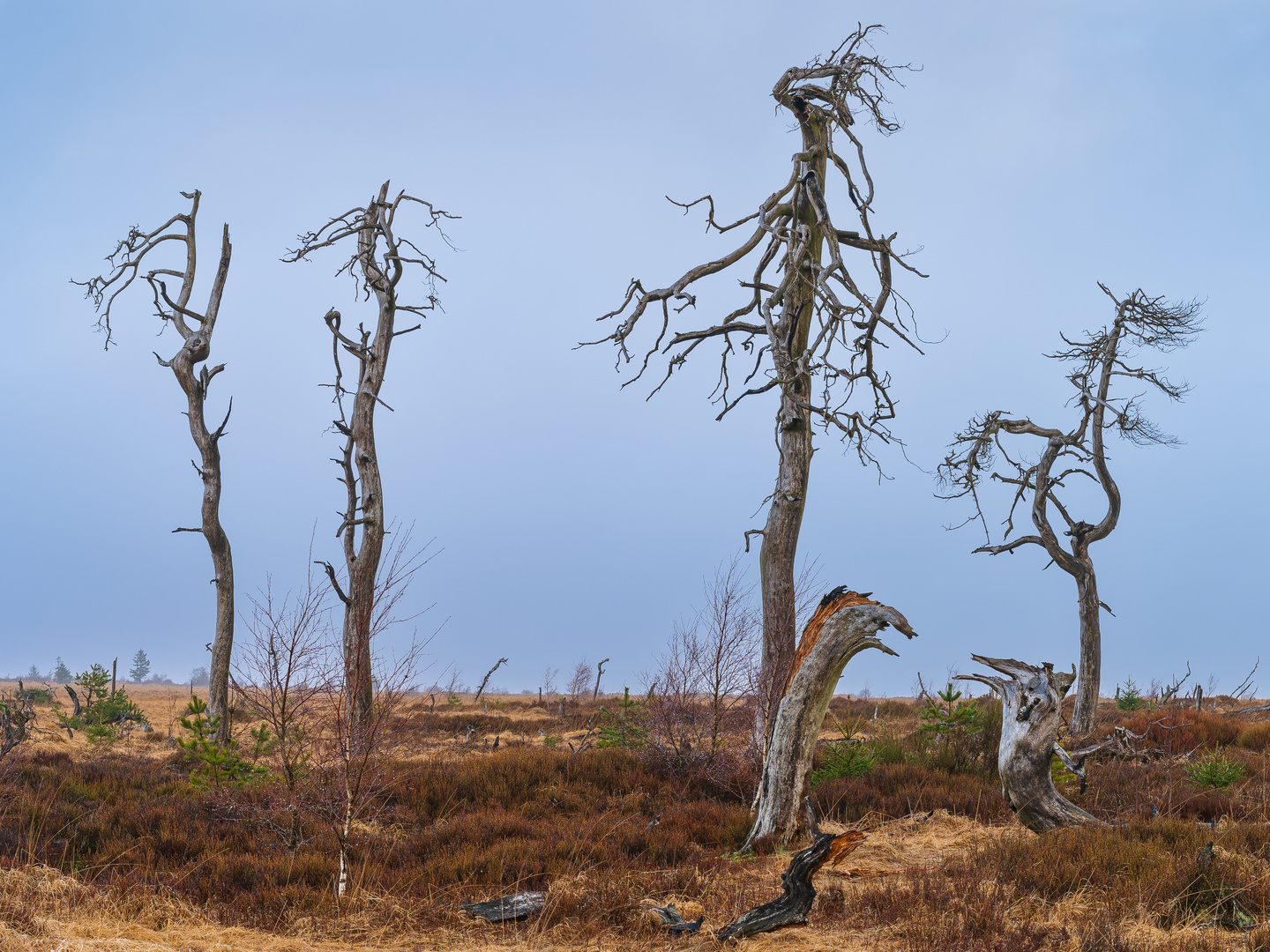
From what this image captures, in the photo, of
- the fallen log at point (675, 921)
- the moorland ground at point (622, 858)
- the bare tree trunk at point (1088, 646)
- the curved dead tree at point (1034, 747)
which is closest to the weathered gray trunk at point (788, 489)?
the moorland ground at point (622, 858)

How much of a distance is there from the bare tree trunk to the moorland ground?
16.9ft

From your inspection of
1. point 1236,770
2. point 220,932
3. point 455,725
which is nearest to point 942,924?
point 220,932

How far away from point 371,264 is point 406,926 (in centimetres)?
1376

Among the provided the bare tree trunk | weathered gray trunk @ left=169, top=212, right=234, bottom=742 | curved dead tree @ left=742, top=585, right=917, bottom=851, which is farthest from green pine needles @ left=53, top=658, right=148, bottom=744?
the bare tree trunk

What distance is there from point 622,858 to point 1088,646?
14.5 metres

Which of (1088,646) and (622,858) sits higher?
(1088,646)

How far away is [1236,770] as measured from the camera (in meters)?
11.3

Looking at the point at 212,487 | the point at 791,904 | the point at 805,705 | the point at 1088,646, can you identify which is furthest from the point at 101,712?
the point at 1088,646

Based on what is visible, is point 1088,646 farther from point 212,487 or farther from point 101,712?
point 101,712

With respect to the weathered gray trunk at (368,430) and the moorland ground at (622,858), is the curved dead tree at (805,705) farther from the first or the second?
the weathered gray trunk at (368,430)

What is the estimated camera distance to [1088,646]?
1827 centimetres

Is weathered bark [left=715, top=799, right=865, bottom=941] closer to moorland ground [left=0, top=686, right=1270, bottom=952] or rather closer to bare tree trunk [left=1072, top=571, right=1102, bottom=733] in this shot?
moorland ground [left=0, top=686, right=1270, bottom=952]

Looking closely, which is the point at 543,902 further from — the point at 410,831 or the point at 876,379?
the point at 876,379

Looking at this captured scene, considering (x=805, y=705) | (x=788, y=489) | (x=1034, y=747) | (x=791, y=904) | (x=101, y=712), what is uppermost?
(x=788, y=489)
